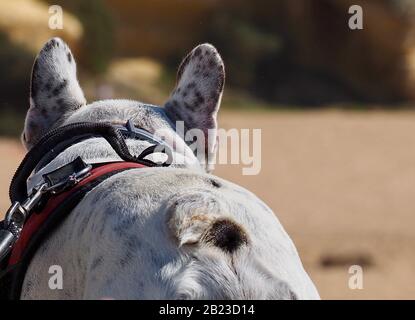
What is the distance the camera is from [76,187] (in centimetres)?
217

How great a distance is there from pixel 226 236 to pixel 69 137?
0.77 m

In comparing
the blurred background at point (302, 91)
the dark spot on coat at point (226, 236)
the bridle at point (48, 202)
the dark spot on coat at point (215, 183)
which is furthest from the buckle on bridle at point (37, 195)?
the blurred background at point (302, 91)

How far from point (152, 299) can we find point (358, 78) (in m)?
25.4

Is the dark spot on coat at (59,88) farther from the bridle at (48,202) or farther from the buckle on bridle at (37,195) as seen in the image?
the buckle on bridle at (37,195)

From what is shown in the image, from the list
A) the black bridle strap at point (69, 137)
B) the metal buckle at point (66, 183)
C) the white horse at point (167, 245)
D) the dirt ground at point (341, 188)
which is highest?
the dirt ground at point (341, 188)

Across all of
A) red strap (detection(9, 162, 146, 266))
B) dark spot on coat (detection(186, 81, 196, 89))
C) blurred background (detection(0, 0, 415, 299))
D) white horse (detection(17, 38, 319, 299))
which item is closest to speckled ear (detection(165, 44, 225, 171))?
dark spot on coat (detection(186, 81, 196, 89))

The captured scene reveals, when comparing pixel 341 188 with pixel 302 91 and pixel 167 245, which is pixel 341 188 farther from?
pixel 167 245

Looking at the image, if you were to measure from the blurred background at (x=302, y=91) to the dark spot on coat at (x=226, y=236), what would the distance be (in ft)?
22.0

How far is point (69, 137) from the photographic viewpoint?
8.03ft

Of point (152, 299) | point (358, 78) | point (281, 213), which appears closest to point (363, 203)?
point (281, 213)

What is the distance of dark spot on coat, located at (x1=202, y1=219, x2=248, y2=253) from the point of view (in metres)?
1.81

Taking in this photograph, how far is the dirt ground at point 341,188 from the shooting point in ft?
31.6

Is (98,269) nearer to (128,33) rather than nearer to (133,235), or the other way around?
(133,235)

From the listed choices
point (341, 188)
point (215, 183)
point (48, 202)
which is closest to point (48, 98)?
point (48, 202)
